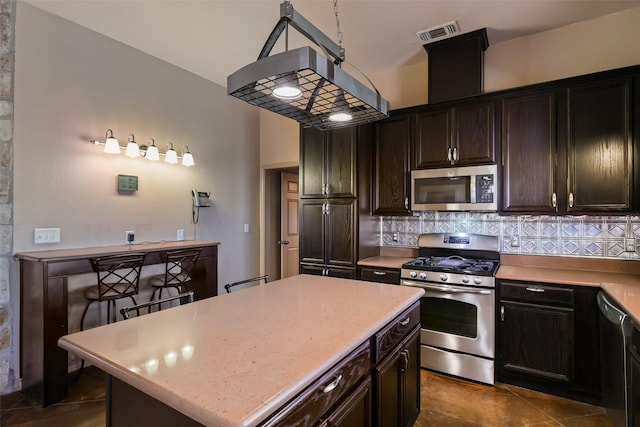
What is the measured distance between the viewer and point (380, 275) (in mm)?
3125

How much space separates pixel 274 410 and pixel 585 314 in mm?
2489

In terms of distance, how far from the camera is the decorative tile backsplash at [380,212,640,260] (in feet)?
A: 8.66

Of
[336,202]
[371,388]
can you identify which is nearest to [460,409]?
[371,388]

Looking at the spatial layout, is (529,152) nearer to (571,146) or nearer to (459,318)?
(571,146)

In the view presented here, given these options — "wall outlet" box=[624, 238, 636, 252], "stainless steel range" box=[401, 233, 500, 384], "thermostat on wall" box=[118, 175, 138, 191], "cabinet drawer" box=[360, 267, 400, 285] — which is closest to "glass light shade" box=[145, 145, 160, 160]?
"thermostat on wall" box=[118, 175, 138, 191]

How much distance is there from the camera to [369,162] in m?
3.47

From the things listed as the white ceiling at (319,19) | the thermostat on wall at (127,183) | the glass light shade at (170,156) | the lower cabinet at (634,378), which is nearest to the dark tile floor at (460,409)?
the lower cabinet at (634,378)

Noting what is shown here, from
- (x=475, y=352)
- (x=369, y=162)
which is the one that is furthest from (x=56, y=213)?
(x=475, y=352)

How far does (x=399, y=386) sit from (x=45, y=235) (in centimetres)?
289

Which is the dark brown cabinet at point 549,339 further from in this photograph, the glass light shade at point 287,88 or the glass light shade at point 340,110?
the glass light shade at point 287,88

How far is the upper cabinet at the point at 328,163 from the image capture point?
3.33m

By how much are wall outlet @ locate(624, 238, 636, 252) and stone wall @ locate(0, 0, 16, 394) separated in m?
4.76

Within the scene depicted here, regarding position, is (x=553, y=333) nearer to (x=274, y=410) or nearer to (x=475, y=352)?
(x=475, y=352)

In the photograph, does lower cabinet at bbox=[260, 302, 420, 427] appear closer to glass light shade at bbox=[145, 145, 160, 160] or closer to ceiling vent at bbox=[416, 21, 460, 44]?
ceiling vent at bbox=[416, 21, 460, 44]
